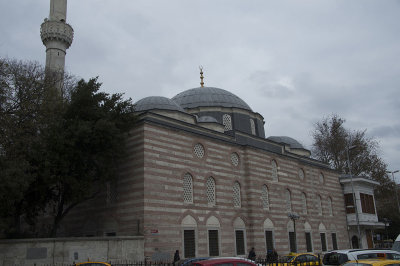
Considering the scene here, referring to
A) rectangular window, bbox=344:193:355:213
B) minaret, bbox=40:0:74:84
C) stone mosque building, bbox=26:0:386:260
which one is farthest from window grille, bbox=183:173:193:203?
rectangular window, bbox=344:193:355:213

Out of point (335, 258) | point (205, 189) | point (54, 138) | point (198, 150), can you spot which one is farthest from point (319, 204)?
point (54, 138)

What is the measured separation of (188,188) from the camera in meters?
19.8

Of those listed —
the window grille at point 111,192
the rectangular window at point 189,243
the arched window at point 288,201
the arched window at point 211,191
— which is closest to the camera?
the rectangular window at point 189,243

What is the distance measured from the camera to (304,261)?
15969 millimetres

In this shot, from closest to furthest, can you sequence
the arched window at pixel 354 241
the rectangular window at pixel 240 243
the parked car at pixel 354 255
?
the parked car at pixel 354 255
the rectangular window at pixel 240 243
the arched window at pixel 354 241

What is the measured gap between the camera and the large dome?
28703 mm

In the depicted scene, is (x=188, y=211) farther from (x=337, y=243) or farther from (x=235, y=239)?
(x=337, y=243)

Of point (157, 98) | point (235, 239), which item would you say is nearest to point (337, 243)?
point (235, 239)

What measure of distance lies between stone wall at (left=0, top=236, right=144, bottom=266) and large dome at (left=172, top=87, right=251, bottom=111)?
1420 cm

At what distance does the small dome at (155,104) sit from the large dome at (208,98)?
203 inches

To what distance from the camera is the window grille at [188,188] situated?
19.5 m

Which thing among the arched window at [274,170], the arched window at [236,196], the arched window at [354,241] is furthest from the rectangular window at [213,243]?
the arched window at [354,241]

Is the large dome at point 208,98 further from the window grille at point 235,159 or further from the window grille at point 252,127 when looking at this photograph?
the window grille at point 235,159

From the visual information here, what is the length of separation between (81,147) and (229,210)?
915 cm
